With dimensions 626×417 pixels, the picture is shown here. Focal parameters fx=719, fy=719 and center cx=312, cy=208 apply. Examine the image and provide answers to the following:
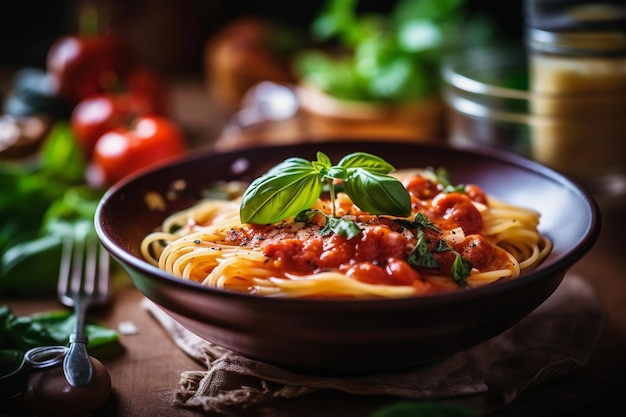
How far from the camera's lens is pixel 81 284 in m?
3.84

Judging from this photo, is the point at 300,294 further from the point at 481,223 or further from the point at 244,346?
the point at 481,223

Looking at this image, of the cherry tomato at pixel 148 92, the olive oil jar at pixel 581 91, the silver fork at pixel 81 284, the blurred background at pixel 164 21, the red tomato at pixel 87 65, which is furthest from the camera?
the blurred background at pixel 164 21

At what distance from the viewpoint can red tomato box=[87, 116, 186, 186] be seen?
560 cm

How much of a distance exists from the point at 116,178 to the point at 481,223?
325 cm

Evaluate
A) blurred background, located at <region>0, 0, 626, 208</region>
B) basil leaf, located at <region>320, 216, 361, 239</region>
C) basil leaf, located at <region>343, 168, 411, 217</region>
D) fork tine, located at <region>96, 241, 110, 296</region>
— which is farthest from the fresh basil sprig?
blurred background, located at <region>0, 0, 626, 208</region>

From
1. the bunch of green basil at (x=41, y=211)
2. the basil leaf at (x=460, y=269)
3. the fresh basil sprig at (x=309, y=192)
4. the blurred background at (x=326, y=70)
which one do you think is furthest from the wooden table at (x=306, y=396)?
the blurred background at (x=326, y=70)

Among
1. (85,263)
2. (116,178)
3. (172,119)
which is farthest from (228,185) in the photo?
(172,119)

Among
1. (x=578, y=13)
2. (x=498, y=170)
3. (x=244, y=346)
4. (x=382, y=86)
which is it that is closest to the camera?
(x=244, y=346)

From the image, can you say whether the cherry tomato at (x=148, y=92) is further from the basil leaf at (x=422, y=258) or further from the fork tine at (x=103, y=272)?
the basil leaf at (x=422, y=258)

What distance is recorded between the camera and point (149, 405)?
2881 mm

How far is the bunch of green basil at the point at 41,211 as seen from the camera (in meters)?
3.93

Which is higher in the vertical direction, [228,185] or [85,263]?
[228,185]

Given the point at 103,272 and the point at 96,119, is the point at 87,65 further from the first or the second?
the point at 103,272

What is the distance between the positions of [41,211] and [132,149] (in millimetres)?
1079
